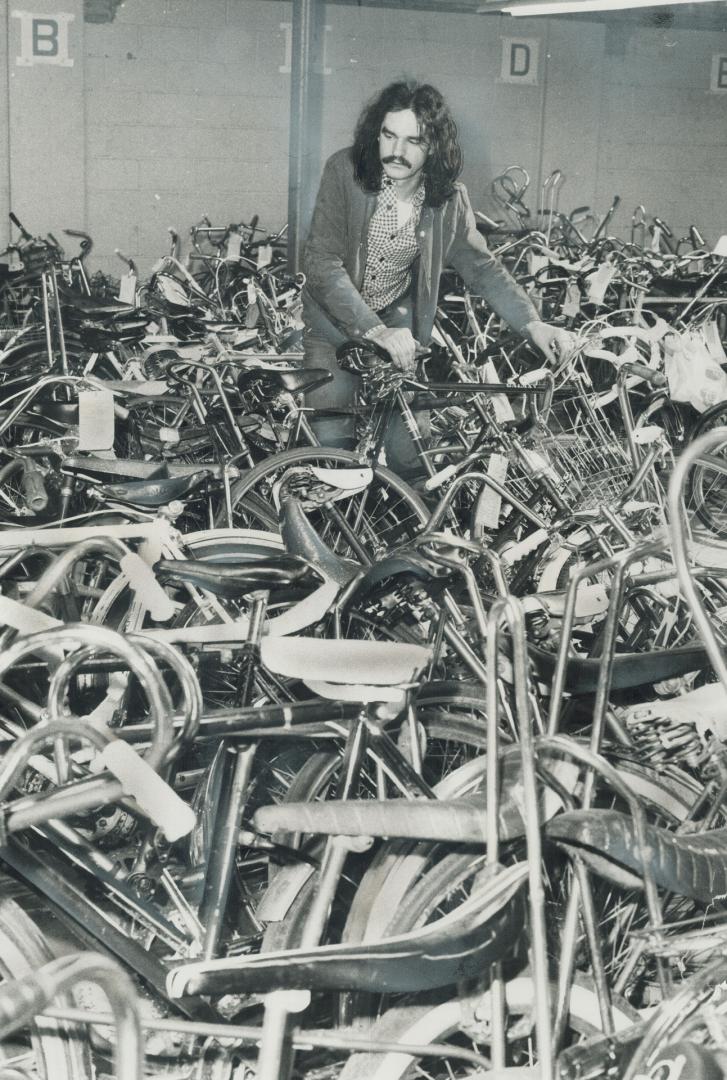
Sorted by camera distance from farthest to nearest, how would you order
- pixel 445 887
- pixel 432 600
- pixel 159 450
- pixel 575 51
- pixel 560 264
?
pixel 575 51 → pixel 560 264 → pixel 159 450 → pixel 432 600 → pixel 445 887

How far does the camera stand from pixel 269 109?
9055 mm

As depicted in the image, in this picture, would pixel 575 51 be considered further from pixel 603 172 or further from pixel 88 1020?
pixel 88 1020

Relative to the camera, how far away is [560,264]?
7273mm

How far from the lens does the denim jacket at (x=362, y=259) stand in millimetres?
4199

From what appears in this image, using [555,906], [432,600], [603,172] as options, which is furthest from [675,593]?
[603,172]

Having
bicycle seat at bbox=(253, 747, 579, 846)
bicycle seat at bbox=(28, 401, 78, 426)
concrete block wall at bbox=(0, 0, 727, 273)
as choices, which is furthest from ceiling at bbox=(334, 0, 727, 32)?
bicycle seat at bbox=(253, 747, 579, 846)

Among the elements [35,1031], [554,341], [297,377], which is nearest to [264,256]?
[297,377]

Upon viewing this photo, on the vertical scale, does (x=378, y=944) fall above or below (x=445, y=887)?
above

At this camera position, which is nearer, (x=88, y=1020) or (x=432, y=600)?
(x=88, y=1020)

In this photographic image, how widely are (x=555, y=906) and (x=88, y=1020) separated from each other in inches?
37.7

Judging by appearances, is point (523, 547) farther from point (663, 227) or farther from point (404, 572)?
point (663, 227)

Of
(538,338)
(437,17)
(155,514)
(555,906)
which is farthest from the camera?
(437,17)

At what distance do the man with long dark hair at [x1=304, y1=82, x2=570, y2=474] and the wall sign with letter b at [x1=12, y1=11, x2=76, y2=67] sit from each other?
17.1 feet

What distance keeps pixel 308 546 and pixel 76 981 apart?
5.54ft
